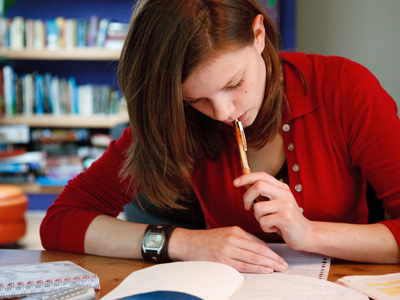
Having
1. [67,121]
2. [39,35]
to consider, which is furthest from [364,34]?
[39,35]

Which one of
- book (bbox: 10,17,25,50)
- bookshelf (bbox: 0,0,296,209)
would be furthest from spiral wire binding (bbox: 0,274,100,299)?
book (bbox: 10,17,25,50)

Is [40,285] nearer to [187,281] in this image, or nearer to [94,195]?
[187,281]

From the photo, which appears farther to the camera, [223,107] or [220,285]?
[223,107]

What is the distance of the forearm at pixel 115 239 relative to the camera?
3.39 ft

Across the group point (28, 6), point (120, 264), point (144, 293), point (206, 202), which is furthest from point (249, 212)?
point (28, 6)

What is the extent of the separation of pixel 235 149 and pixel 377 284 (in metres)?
0.51

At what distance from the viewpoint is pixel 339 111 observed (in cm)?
108

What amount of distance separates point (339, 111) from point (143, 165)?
473 millimetres

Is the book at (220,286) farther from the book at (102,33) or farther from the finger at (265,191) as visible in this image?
the book at (102,33)

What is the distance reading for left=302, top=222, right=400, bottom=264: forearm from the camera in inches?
36.2

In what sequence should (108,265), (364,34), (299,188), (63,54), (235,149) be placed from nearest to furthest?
(108,265) → (299,188) → (235,149) → (364,34) → (63,54)

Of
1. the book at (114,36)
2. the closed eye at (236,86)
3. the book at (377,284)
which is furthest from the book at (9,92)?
the book at (377,284)

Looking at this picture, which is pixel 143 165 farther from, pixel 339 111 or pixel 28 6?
pixel 28 6

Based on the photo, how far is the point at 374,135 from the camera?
1.01 metres
